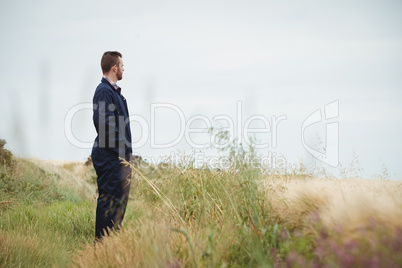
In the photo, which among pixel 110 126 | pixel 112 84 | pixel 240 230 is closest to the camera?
pixel 240 230

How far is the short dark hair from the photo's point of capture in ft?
13.9

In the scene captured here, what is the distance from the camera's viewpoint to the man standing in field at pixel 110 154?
12.5ft

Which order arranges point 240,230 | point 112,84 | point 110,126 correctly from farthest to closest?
point 112,84 < point 110,126 < point 240,230

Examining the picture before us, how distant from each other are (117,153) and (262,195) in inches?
65.3

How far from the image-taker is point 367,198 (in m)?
2.48

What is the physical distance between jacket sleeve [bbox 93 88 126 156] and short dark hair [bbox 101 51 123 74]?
0.38 m

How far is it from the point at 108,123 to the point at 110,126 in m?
0.04

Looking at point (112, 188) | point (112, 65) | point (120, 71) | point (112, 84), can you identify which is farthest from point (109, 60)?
point (112, 188)

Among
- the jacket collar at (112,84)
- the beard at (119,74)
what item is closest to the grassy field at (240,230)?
the jacket collar at (112,84)

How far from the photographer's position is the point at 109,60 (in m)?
4.22

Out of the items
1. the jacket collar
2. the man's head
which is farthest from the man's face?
the jacket collar

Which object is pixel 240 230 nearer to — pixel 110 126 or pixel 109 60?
pixel 110 126

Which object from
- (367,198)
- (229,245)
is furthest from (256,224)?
(367,198)

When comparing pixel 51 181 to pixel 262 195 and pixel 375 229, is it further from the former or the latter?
pixel 375 229
